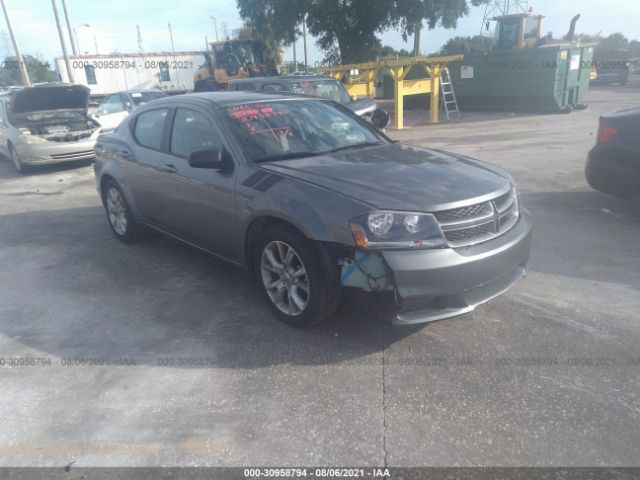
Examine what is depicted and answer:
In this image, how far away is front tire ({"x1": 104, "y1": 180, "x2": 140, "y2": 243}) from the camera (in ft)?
17.6

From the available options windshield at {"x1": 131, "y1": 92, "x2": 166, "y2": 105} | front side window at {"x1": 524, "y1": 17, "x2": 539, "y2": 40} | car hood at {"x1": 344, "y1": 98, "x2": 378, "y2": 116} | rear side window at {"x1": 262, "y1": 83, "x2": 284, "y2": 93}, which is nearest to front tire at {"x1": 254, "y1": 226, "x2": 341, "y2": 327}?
car hood at {"x1": 344, "y1": 98, "x2": 378, "y2": 116}

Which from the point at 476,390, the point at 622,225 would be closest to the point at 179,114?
the point at 476,390

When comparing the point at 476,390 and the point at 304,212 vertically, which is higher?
the point at 304,212

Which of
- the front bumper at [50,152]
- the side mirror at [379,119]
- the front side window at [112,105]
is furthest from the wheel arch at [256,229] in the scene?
the front side window at [112,105]

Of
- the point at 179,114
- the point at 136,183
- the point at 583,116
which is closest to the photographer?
the point at 179,114

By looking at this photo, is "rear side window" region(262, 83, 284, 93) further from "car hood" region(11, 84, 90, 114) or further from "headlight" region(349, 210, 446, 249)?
"headlight" region(349, 210, 446, 249)

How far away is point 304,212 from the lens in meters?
3.17

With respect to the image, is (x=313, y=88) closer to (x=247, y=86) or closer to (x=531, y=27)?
(x=247, y=86)

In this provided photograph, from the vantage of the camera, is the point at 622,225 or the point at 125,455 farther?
the point at 622,225

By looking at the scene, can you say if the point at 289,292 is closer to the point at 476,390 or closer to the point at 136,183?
the point at 476,390

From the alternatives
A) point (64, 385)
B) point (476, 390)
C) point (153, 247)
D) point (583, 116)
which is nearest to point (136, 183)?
point (153, 247)

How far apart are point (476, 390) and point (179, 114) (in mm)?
3408

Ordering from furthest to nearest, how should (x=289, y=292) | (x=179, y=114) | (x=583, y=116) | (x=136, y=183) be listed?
1. (x=583, y=116)
2. (x=136, y=183)
3. (x=179, y=114)
4. (x=289, y=292)

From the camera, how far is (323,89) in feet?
37.6
